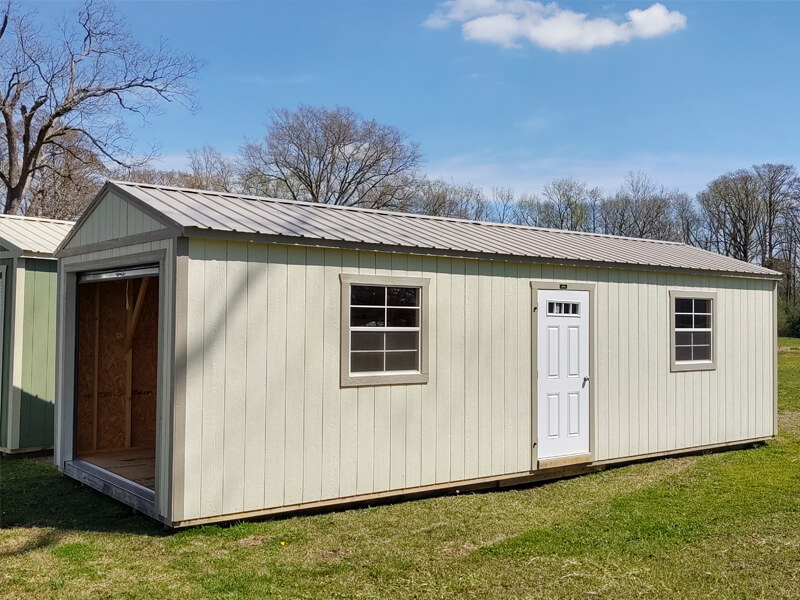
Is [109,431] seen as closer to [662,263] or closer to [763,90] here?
[662,263]

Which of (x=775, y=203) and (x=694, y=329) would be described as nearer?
(x=694, y=329)

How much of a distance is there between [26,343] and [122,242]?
3429 mm

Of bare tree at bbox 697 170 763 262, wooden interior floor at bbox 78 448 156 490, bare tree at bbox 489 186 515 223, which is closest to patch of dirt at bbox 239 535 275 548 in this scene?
wooden interior floor at bbox 78 448 156 490

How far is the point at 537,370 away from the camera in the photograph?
25.2 ft

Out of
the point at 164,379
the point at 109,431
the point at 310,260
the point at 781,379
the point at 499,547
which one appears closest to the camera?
the point at 499,547

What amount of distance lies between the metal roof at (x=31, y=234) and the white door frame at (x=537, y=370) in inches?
233

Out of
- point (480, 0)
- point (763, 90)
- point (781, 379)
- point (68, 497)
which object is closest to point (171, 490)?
point (68, 497)

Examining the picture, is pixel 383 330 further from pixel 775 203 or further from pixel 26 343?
pixel 775 203

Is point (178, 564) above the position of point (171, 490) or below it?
below

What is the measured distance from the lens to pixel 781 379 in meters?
18.8

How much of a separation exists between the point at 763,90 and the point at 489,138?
14.1m

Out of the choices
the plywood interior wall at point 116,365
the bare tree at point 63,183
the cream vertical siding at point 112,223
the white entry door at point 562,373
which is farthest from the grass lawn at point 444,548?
the bare tree at point 63,183

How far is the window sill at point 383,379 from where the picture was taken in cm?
638

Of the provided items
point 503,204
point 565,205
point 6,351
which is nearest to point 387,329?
point 6,351
